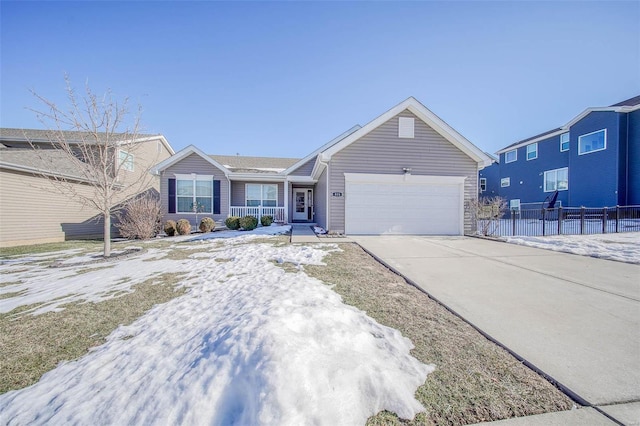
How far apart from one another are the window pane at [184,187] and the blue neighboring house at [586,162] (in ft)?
86.9

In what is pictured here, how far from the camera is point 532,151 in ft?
73.3

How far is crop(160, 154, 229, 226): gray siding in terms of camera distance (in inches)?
532

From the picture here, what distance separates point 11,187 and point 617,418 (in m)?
16.1

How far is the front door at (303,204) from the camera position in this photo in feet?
59.0

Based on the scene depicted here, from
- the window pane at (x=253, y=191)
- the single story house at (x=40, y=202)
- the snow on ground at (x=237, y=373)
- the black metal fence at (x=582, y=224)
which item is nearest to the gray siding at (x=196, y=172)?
the window pane at (x=253, y=191)

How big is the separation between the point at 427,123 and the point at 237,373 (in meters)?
11.3

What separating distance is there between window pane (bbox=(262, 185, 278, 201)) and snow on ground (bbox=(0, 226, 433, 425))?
12.6m

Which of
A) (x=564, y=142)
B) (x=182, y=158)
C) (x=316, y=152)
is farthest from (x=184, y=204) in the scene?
(x=564, y=142)

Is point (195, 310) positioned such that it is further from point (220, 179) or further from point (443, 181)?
point (220, 179)

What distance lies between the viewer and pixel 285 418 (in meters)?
1.63

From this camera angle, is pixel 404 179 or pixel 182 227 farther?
pixel 182 227

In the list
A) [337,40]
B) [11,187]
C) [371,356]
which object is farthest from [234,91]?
[371,356]

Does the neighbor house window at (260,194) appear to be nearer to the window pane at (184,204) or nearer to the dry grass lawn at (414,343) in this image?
the window pane at (184,204)

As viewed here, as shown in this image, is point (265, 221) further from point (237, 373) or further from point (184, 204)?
point (237, 373)
